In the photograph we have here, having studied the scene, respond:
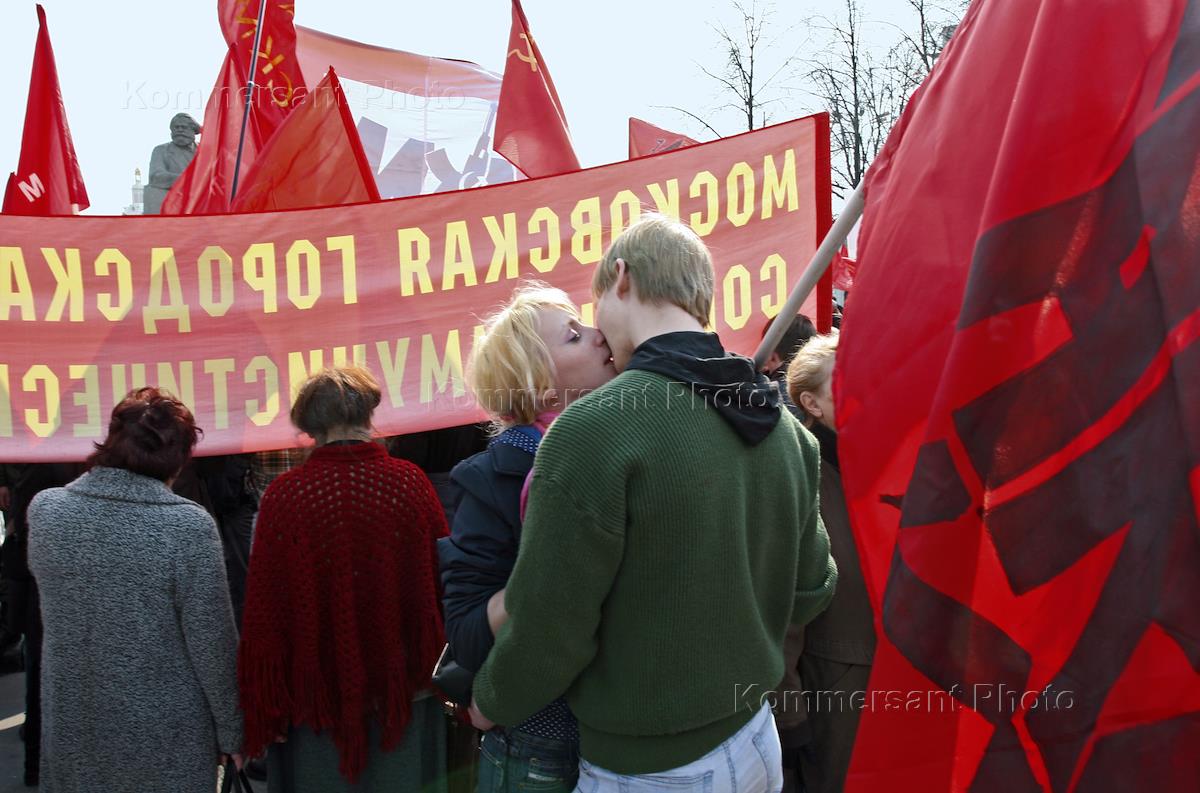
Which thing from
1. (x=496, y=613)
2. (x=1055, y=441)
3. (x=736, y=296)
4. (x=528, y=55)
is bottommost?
(x=496, y=613)

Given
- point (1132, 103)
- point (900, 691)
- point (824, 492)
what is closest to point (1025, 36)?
point (1132, 103)

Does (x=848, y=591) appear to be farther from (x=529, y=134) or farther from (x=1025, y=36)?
(x=529, y=134)

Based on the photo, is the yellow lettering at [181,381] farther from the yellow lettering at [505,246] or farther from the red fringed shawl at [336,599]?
the yellow lettering at [505,246]

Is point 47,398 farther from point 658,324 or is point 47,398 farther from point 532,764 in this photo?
point 658,324

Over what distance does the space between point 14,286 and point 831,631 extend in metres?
2.72

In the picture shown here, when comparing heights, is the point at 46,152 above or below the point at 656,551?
above

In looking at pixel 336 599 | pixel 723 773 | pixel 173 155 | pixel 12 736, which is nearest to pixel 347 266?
pixel 336 599

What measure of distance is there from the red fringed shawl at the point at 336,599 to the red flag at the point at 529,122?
303 cm

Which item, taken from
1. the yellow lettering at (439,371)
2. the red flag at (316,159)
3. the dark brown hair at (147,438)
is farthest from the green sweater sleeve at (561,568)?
the red flag at (316,159)

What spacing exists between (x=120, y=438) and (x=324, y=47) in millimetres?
5165

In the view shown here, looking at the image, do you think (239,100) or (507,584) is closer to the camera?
(507,584)

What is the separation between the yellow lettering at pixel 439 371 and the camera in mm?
3424

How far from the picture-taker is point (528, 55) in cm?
552

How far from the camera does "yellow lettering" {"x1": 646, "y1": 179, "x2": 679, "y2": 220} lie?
3.61 meters
